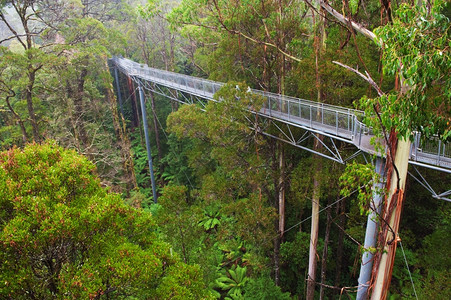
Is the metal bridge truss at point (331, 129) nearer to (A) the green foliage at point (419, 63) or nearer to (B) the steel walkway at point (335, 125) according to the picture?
(B) the steel walkway at point (335, 125)

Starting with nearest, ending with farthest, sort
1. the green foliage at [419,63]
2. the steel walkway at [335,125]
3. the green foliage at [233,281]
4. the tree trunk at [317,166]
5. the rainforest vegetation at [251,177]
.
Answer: the green foliage at [419,63]
the rainforest vegetation at [251,177]
the steel walkway at [335,125]
the tree trunk at [317,166]
the green foliage at [233,281]

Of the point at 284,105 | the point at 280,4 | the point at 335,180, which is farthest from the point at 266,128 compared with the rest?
the point at 280,4

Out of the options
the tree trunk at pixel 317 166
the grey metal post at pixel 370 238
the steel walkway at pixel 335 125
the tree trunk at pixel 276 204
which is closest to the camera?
the steel walkway at pixel 335 125

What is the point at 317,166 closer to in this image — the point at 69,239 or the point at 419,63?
the point at 419,63

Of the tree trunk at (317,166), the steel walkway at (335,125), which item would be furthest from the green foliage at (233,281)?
the steel walkway at (335,125)

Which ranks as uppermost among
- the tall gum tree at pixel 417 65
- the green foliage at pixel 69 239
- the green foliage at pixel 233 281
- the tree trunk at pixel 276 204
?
the tall gum tree at pixel 417 65

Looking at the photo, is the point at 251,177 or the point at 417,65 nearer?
the point at 417,65

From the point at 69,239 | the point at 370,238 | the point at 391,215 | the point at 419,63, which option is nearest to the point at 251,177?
the point at 370,238

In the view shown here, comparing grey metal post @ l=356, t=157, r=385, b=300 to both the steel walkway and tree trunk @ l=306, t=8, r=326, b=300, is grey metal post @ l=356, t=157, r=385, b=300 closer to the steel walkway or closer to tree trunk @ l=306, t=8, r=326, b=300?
the steel walkway
